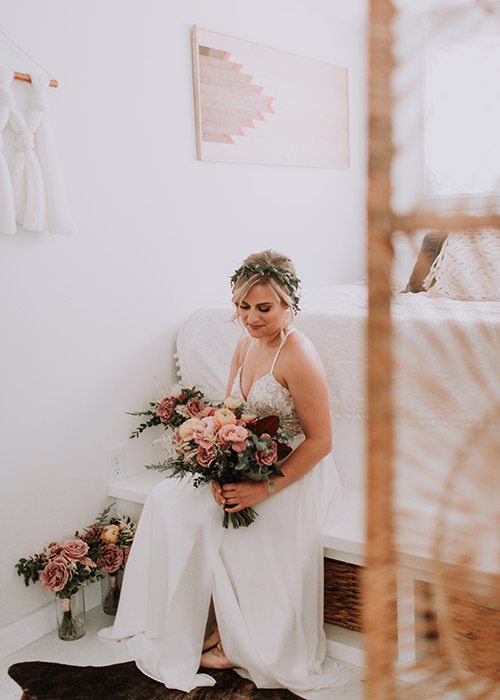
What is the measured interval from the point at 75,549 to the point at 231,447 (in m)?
0.71

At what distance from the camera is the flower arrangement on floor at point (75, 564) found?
2436mm

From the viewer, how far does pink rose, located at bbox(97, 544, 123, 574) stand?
258 cm

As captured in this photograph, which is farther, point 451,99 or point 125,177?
point 125,177

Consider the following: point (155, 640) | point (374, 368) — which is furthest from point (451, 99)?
point (155, 640)

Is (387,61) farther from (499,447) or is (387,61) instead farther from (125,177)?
(125,177)

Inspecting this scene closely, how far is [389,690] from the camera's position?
689mm

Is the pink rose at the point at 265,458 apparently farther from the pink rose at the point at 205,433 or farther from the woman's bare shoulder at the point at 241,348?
the woman's bare shoulder at the point at 241,348

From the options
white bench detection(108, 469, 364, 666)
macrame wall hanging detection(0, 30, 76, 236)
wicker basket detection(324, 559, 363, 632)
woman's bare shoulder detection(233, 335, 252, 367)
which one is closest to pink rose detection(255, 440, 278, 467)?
white bench detection(108, 469, 364, 666)

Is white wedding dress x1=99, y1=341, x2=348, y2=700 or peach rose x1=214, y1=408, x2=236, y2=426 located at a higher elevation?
peach rose x1=214, y1=408, x2=236, y2=426

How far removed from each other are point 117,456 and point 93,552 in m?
0.39

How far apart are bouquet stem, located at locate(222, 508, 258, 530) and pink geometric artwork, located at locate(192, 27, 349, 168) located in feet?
5.19

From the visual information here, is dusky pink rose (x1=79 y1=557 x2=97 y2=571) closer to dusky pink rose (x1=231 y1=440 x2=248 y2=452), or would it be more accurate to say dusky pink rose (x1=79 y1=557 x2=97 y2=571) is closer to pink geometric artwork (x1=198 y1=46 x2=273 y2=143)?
dusky pink rose (x1=231 y1=440 x2=248 y2=452)

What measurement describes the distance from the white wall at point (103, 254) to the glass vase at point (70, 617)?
0.35 feet

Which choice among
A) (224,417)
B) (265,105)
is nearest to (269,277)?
(224,417)
